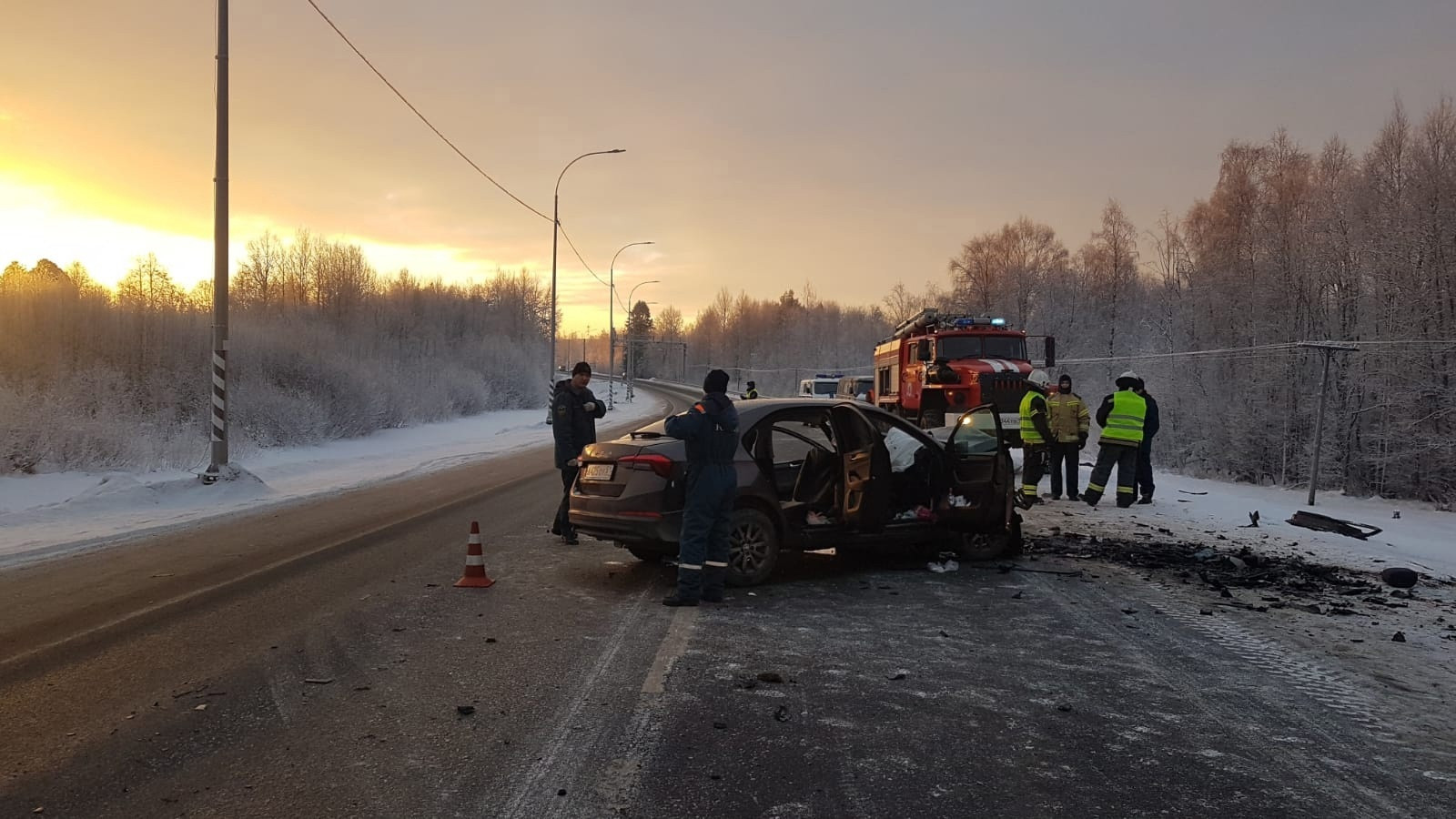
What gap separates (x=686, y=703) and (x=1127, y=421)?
9.58 m

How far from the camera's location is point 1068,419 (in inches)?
497

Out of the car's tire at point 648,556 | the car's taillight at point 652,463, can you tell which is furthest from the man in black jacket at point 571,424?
the car's taillight at point 652,463

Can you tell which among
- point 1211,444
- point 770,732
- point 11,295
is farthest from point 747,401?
point 11,295

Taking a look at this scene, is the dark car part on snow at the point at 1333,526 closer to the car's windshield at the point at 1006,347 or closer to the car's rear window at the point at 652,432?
the car's windshield at the point at 1006,347

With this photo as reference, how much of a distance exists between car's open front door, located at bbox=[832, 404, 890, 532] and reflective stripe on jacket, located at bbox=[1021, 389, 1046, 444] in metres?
5.92

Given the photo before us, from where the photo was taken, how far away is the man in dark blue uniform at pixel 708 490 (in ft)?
21.3

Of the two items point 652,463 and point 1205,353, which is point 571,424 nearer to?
point 652,463

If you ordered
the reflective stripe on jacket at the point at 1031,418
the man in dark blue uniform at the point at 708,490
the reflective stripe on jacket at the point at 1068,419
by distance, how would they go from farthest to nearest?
1. the reflective stripe on jacket at the point at 1068,419
2. the reflective stripe on jacket at the point at 1031,418
3. the man in dark blue uniform at the point at 708,490

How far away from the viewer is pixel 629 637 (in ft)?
18.0

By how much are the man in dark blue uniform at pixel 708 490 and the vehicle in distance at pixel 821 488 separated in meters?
0.33

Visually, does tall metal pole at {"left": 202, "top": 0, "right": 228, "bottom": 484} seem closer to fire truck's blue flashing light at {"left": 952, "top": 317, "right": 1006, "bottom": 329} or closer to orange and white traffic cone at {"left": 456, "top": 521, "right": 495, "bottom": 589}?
orange and white traffic cone at {"left": 456, "top": 521, "right": 495, "bottom": 589}

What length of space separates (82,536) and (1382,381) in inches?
866

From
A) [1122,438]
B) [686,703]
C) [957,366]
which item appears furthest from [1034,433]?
[686,703]

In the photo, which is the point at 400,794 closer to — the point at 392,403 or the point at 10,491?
the point at 10,491
